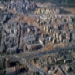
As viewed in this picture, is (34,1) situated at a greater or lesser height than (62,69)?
greater

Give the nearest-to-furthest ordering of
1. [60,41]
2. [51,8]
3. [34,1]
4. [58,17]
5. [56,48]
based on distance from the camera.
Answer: [56,48] → [60,41] → [58,17] → [51,8] → [34,1]

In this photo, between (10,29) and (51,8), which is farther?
(51,8)

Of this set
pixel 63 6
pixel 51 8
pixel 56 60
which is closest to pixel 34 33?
pixel 56 60

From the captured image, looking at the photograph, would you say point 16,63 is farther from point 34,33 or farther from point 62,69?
point 34,33

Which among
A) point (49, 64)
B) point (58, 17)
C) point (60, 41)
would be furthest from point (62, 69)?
point (58, 17)

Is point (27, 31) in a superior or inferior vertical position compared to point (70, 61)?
superior

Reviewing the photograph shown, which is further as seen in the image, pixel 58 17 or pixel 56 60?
pixel 58 17

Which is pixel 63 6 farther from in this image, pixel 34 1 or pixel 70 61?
pixel 70 61

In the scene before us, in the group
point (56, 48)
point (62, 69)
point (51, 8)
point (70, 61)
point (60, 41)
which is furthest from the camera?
point (51, 8)

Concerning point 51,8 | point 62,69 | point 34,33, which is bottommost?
point 62,69
